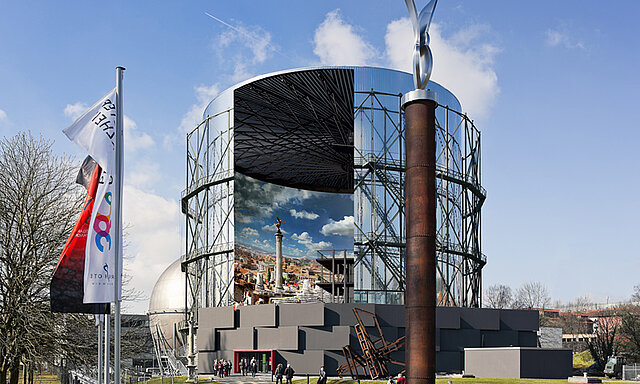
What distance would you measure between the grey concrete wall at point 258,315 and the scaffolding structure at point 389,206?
285 inches

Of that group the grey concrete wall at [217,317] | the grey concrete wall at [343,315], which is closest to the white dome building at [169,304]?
the grey concrete wall at [217,317]

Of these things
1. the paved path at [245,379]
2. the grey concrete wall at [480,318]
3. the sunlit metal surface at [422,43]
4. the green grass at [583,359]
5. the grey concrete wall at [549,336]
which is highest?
the sunlit metal surface at [422,43]

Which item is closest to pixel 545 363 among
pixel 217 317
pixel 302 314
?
pixel 302 314

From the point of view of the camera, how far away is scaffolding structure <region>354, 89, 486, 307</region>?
2275 inches

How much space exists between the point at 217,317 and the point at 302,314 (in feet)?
25.6

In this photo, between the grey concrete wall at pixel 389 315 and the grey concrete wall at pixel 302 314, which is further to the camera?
the grey concrete wall at pixel 389 315

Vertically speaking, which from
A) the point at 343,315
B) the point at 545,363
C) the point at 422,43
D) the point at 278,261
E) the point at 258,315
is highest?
the point at 422,43

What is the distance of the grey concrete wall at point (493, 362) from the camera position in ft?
153

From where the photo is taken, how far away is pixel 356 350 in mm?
51688

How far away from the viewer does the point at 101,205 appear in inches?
679

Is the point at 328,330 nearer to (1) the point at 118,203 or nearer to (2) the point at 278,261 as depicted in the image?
(2) the point at 278,261

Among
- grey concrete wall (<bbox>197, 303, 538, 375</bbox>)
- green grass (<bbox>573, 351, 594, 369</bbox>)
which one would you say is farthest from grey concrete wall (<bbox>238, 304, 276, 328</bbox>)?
green grass (<bbox>573, 351, 594, 369</bbox>)

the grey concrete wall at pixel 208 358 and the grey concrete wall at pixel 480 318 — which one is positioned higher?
the grey concrete wall at pixel 480 318

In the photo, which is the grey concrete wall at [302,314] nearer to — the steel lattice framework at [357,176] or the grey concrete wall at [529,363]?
the steel lattice framework at [357,176]
